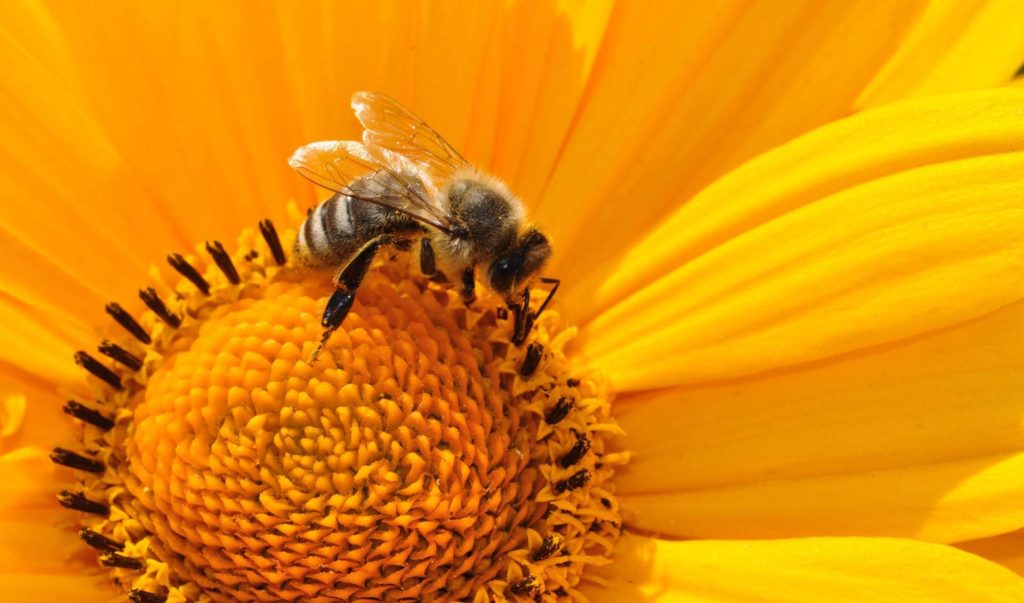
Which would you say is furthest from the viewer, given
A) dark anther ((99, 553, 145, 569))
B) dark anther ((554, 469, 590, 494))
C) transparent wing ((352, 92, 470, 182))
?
transparent wing ((352, 92, 470, 182))

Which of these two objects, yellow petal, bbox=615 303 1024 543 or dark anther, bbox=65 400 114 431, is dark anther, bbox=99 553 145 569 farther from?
yellow petal, bbox=615 303 1024 543

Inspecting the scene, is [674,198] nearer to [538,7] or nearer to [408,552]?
[538,7]

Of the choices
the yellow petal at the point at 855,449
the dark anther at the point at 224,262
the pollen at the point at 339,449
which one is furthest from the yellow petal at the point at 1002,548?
the dark anther at the point at 224,262

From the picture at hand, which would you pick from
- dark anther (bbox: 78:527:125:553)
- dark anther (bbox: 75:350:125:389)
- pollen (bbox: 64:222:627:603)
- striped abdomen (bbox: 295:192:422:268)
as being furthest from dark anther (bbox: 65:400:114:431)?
striped abdomen (bbox: 295:192:422:268)

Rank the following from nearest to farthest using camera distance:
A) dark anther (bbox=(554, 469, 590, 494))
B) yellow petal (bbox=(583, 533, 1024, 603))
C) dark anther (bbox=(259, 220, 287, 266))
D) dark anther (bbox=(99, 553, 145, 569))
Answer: yellow petal (bbox=(583, 533, 1024, 603)) < dark anther (bbox=(99, 553, 145, 569)) < dark anther (bbox=(554, 469, 590, 494)) < dark anther (bbox=(259, 220, 287, 266))

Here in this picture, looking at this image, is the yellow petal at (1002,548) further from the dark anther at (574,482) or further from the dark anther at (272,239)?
the dark anther at (272,239)

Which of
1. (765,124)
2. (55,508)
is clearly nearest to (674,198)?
(765,124)
